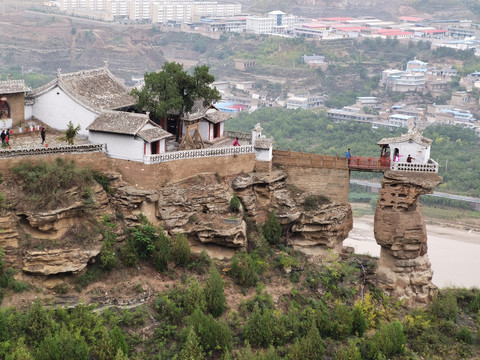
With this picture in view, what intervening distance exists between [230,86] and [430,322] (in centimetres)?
8350

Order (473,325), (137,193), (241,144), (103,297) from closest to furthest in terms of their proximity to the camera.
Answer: (103,297) → (137,193) → (473,325) → (241,144)

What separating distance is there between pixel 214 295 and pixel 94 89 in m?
12.0

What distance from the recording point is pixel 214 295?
30047mm

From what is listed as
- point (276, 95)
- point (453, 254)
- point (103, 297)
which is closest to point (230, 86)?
point (276, 95)

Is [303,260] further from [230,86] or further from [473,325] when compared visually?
[230,86]

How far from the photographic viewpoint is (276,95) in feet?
364

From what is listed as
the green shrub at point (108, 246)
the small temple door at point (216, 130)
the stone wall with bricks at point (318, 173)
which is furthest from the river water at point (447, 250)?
the green shrub at point (108, 246)

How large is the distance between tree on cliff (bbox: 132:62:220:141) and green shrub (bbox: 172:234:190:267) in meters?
5.96

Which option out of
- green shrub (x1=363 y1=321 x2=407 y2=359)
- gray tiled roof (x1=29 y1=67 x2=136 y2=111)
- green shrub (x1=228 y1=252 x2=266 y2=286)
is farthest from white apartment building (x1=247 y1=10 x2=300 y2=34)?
green shrub (x1=363 y1=321 x2=407 y2=359)

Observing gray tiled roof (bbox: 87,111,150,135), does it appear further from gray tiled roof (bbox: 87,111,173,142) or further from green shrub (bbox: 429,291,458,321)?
green shrub (bbox: 429,291,458,321)

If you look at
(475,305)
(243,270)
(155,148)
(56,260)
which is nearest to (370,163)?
(475,305)

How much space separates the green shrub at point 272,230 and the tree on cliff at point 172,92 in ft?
20.4

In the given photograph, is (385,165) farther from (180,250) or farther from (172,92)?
(180,250)

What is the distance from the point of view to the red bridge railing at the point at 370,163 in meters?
35.8
